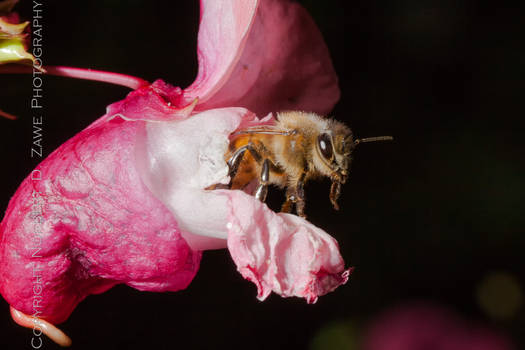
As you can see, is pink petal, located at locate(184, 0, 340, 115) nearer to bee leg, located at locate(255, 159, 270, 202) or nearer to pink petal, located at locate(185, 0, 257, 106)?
pink petal, located at locate(185, 0, 257, 106)

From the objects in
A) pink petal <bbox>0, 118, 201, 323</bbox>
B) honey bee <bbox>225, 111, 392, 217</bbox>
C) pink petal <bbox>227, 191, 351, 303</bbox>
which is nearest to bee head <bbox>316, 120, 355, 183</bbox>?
honey bee <bbox>225, 111, 392, 217</bbox>

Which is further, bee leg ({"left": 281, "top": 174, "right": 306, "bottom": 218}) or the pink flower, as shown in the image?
bee leg ({"left": 281, "top": 174, "right": 306, "bottom": 218})

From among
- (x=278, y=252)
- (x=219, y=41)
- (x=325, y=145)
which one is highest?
(x=219, y=41)

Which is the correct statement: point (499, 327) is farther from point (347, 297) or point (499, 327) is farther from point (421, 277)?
point (347, 297)

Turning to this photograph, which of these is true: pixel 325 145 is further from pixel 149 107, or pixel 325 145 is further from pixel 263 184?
pixel 149 107

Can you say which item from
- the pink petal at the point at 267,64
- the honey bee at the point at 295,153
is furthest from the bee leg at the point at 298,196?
the pink petal at the point at 267,64

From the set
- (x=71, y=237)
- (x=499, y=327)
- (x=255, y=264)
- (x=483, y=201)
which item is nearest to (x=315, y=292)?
(x=255, y=264)

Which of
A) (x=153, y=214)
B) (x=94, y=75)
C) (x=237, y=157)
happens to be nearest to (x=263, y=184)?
(x=237, y=157)
